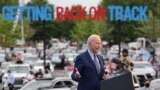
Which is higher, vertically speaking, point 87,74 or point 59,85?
point 87,74

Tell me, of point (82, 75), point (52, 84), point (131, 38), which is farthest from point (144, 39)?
point (82, 75)

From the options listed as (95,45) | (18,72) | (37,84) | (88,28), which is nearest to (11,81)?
(18,72)

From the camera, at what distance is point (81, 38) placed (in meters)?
117

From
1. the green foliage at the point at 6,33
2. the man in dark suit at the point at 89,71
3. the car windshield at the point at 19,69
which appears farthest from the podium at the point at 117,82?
the green foliage at the point at 6,33

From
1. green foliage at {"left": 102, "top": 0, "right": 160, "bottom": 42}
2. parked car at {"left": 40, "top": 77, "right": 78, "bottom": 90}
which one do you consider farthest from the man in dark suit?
green foliage at {"left": 102, "top": 0, "right": 160, "bottom": 42}

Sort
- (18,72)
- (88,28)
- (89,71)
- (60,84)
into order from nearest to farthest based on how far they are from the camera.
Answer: (89,71), (60,84), (18,72), (88,28)

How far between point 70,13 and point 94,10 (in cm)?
150

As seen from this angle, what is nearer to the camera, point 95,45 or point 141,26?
point 95,45

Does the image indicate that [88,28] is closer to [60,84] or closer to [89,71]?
[60,84]

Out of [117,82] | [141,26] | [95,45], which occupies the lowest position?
[141,26]

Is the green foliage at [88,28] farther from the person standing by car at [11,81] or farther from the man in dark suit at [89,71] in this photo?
the man in dark suit at [89,71]

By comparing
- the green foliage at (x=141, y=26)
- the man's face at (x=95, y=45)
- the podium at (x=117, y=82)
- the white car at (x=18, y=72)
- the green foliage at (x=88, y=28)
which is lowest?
the green foliage at (x=88, y=28)

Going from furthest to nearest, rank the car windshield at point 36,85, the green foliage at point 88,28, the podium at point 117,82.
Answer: the green foliage at point 88,28 → the car windshield at point 36,85 → the podium at point 117,82

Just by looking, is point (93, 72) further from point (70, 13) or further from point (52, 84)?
point (70, 13)
